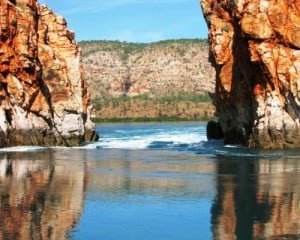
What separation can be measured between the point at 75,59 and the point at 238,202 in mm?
51040

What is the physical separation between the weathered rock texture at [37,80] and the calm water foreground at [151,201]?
19606 mm

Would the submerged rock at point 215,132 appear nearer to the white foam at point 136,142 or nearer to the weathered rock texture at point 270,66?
the white foam at point 136,142

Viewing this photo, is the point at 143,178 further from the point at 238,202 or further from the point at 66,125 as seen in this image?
the point at 66,125

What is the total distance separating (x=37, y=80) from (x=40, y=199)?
38.8 m

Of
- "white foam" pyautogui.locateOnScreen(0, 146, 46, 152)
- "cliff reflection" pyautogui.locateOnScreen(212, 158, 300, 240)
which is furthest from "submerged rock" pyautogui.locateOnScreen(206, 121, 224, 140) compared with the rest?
"cliff reflection" pyautogui.locateOnScreen(212, 158, 300, 240)

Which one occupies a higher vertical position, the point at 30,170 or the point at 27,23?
the point at 27,23

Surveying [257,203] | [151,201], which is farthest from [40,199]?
[257,203]

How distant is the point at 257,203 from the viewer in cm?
2023

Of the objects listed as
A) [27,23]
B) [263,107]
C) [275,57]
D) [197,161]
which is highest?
[27,23]

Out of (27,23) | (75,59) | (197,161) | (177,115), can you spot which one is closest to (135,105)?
(177,115)

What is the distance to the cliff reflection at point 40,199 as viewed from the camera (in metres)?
16.0

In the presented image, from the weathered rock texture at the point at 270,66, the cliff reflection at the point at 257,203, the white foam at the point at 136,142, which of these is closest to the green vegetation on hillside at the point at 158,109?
the white foam at the point at 136,142

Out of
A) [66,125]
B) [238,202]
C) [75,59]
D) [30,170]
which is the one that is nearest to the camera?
[238,202]

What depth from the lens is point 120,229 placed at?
54.3 feet
